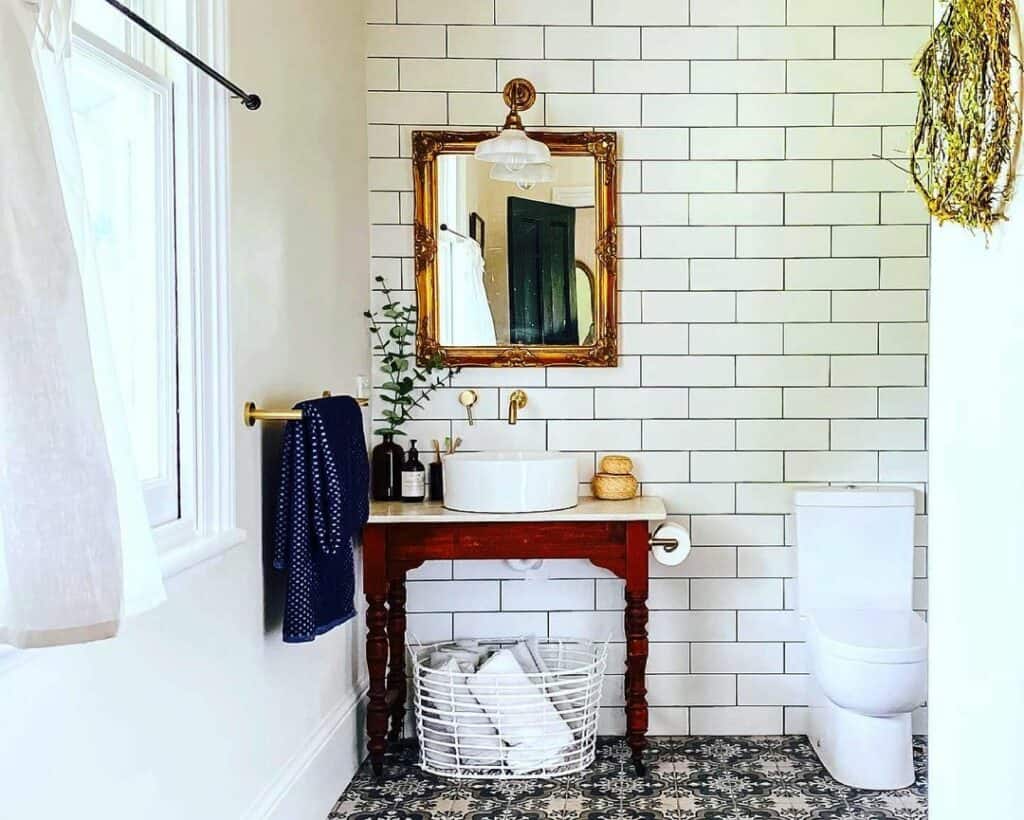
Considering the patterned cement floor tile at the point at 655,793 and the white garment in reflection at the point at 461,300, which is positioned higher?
the white garment in reflection at the point at 461,300

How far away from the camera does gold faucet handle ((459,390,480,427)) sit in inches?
124

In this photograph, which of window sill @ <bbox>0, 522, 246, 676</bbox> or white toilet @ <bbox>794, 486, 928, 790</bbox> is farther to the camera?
white toilet @ <bbox>794, 486, 928, 790</bbox>

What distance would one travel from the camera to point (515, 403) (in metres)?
3.18

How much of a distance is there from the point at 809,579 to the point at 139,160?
231 centimetres

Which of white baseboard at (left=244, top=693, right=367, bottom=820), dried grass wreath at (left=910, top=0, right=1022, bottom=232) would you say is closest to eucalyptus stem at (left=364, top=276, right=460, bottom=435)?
white baseboard at (left=244, top=693, right=367, bottom=820)

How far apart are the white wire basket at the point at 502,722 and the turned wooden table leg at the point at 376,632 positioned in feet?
0.45

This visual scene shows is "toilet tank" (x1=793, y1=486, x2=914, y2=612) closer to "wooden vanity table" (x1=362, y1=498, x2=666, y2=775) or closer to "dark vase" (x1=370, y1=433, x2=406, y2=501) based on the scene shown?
"wooden vanity table" (x1=362, y1=498, x2=666, y2=775)

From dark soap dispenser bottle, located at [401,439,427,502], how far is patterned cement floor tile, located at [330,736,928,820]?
0.79m

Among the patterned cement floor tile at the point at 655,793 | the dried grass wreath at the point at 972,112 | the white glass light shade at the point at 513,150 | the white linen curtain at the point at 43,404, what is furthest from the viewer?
the white glass light shade at the point at 513,150

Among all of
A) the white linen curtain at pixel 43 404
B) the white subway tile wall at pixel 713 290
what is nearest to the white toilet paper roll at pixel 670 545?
the white subway tile wall at pixel 713 290

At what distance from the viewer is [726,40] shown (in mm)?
3168

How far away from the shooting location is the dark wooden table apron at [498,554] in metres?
2.81

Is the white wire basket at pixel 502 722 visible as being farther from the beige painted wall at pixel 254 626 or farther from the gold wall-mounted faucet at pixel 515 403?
the gold wall-mounted faucet at pixel 515 403

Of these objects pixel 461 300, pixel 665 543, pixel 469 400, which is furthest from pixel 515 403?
pixel 665 543
